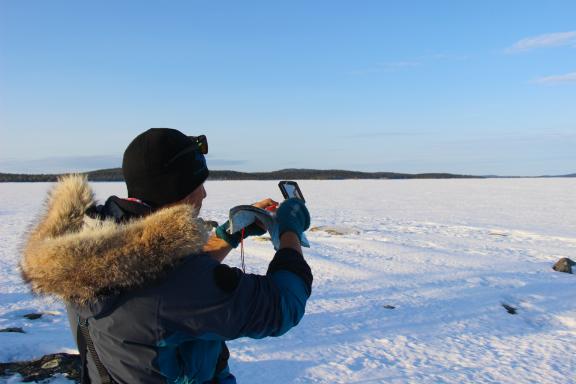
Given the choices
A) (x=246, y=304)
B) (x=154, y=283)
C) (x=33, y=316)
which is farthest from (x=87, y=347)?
(x=33, y=316)

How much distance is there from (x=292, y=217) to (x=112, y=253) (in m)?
0.50

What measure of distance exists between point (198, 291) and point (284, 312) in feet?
0.74

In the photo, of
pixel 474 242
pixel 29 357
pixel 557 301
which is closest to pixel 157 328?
pixel 29 357

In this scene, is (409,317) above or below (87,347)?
below

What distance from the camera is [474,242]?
11.2 m

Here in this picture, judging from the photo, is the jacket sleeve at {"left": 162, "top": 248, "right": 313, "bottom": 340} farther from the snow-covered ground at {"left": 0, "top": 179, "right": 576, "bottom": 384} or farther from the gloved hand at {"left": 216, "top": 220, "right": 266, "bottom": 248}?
the snow-covered ground at {"left": 0, "top": 179, "right": 576, "bottom": 384}

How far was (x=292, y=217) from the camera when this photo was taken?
1.41m

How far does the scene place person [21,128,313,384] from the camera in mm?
1179

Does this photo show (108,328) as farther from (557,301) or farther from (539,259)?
(539,259)

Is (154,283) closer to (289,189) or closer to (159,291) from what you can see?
(159,291)

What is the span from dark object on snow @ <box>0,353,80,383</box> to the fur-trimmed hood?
9.24 feet

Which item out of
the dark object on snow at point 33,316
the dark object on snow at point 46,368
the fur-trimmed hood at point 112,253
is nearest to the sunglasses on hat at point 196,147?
the fur-trimmed hood at point 112,253

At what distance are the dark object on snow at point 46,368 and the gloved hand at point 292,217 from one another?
9.70ft

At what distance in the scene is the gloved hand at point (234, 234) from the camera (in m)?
1.53
